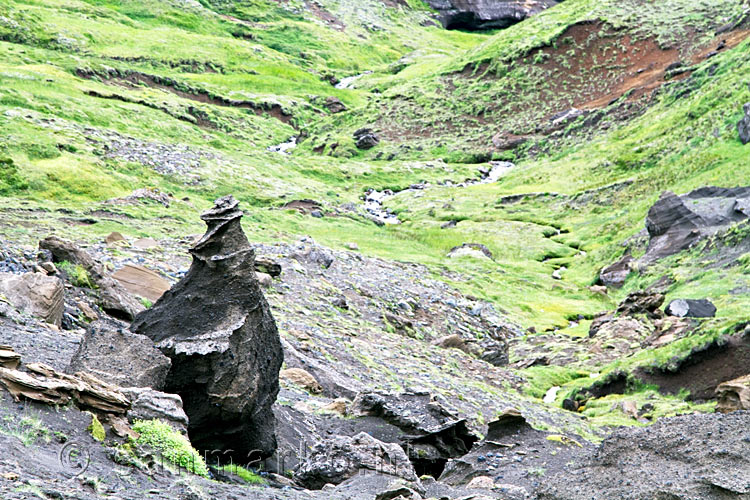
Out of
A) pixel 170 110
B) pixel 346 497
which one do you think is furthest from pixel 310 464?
pixel 170 110

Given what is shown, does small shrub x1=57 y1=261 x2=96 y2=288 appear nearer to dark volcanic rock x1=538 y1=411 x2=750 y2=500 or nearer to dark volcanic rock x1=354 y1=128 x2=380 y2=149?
dark volcanic rock x1=538 y1=411 x2=750 y2=500

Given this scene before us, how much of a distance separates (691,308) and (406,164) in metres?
60.9

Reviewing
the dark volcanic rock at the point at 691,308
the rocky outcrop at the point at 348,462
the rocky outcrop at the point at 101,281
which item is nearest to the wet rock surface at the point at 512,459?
the rocky outcrop at the point at 348,462

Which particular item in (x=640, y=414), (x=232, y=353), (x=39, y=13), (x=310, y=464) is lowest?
(x=39, y=13)

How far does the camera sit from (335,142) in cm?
10138

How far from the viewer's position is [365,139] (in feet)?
335

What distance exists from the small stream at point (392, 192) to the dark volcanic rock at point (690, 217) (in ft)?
79.3

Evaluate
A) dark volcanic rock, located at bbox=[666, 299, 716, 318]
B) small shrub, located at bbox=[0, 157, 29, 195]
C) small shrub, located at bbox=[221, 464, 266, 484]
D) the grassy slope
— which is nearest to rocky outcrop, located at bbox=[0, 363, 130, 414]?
small shrub, located at bbox=[221, 464, 266, 484]

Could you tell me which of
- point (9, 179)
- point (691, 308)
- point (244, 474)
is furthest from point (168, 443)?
point (9, 179)

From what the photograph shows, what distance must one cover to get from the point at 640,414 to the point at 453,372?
22.6 feet

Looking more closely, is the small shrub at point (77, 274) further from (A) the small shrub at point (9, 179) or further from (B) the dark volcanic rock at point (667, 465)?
(A) the small shrub at point (9, 179)

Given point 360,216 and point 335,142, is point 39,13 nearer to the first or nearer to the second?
point 335,142

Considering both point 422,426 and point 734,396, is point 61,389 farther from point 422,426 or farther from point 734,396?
point 734,396

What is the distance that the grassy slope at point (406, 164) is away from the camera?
47.9m
